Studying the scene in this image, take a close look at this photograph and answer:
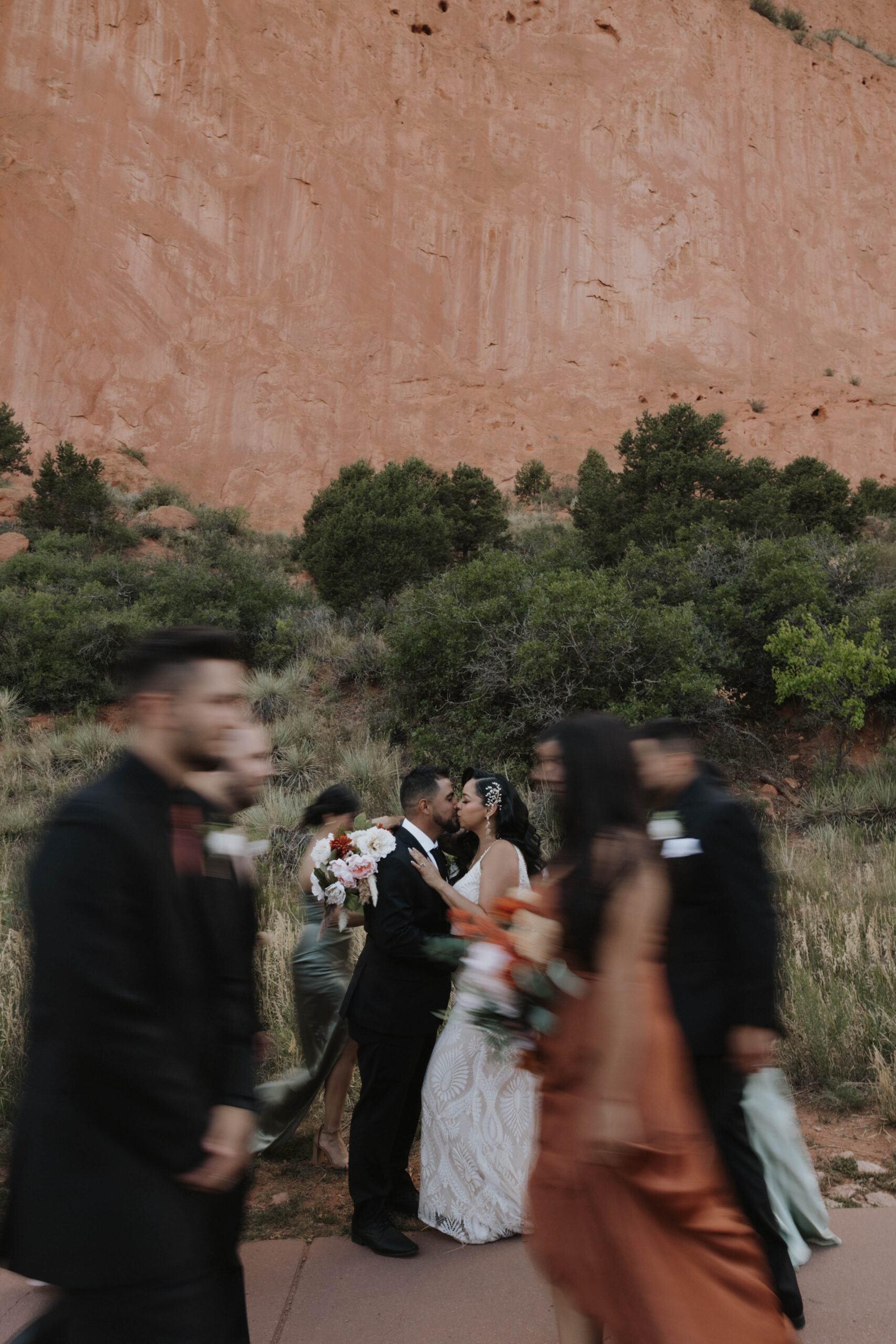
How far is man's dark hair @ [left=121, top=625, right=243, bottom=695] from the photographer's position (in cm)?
186

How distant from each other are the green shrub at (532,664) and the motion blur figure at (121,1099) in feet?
29.8

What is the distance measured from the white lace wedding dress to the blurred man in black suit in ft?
3.02

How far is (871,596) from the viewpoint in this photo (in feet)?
42.9

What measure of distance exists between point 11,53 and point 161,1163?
41942 millimetres

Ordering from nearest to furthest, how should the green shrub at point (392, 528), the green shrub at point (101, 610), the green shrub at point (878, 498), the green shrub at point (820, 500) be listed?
the green shrub at point (101, 610), the green shrub at point (392, 528), the green shrub at point (820, 500), the green shrub at point (878, 498)

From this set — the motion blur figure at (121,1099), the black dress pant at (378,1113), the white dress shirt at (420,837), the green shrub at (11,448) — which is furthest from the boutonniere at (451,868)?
the green shrub at (11,448)

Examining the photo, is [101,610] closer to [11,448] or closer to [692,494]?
[692,494]

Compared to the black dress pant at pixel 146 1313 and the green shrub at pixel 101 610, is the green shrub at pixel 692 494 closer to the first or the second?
the green shrub at pixel 101 610

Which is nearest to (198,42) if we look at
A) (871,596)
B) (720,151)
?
(720,151)

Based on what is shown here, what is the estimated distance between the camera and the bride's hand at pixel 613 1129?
6.27 feet

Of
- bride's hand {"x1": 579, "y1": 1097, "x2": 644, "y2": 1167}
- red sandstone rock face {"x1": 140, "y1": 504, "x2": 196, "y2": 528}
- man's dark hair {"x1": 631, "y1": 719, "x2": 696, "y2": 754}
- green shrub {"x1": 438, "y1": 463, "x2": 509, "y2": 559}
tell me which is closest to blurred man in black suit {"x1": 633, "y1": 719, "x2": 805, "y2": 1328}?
man's dark hair {"x1": 631, "y1": 719, "x2": 696, "y2": 754}

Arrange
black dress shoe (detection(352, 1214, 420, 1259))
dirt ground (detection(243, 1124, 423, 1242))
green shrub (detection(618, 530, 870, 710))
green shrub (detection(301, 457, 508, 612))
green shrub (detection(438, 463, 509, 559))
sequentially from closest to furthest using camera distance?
black dress shoe (detection(352, 1214, 420, 1259)), dirt ground (detection(243, 1124, 423, 1242)), green shrub (detection(618, 530, 870, 710)), green shrub (detection(301, 457, 508, 612)), green shrub (detection(438, 463, 509, 559))

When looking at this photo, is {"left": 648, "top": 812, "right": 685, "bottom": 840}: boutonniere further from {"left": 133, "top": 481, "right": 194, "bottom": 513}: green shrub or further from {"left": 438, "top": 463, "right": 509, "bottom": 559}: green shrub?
{"left": 133, "top": 481, "right": 194, "bottom": 513}: green shrub

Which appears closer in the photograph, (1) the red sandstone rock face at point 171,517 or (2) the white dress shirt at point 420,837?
(2) the white dress shirt at point 420,837
